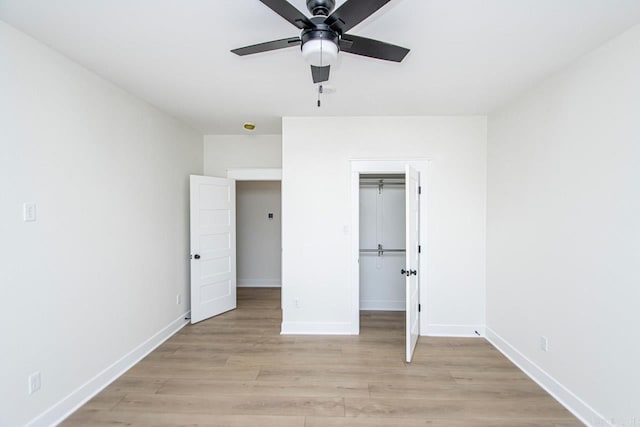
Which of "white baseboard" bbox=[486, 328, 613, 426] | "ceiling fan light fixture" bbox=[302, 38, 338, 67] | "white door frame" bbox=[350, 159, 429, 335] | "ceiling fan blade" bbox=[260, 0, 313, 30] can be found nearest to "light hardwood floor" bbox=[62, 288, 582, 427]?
"white baseboard" bbox=[486, 328, 613, 426]

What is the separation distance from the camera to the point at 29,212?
194cm

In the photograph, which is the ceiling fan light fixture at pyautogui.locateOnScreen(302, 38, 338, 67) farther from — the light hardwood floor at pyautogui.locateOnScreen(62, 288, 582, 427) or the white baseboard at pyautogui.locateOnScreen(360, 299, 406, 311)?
the white baseboard at pyautogui.locateOnScreen(360, 299, 406, 311)

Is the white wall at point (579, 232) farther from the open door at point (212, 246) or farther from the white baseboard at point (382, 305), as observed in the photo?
the open door at point (212, 246)

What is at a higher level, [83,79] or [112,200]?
[83,79]

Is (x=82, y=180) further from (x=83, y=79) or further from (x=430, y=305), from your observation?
(x=430, y=305)

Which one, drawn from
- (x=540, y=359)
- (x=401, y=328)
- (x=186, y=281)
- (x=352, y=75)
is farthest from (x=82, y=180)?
(x=540, y=359)

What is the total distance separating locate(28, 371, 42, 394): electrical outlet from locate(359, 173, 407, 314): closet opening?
139 inches

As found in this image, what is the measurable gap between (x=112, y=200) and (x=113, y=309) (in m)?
0.98

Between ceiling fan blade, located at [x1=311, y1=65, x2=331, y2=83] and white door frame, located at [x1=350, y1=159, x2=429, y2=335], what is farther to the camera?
white door frame, located at [x1=350, y1=159, x2=429, y2=335]

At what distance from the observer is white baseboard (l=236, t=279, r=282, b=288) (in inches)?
231

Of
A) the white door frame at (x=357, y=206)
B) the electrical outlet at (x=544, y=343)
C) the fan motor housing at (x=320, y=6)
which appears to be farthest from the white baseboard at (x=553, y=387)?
the fan motor housing at (x=320, y=6)

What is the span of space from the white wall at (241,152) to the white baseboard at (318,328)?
89.7 inches

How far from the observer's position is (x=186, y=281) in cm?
400

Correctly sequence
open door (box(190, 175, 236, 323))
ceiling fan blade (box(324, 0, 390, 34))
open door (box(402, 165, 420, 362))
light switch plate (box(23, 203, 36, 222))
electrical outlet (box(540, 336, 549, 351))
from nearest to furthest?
ceiling fan blade (box(324, 0, 390, 34)) < light switch plate (box(23, 203, 36, 222)) < electrical outlet (box(540, 336, 549, 351)) < open door (box(402, 165, 420, 362)) < open door (box(190, 175, 236, 323))
